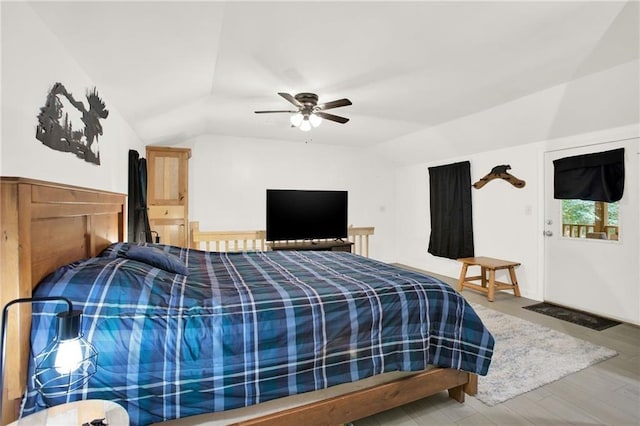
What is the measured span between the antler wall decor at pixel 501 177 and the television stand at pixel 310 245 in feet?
7.45

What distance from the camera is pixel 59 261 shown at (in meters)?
1.49

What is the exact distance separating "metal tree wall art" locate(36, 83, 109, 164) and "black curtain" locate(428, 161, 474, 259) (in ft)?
15.9

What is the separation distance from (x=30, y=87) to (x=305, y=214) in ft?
12.4

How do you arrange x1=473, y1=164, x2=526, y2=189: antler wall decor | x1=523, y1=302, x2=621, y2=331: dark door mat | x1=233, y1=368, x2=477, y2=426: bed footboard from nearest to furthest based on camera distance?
x1=233, y1=368, x2=477, y2=426: bed footboard < x1=523, y1=302, x2=621, y2=331: dark door mat < x1=473, y1=164, x2=526, y2=189: antler wall decor

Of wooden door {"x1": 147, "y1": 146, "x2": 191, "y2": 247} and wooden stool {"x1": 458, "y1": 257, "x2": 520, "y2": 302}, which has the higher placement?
wooden door {"x1": 147, "y1": 146, "x2": 191, "y2": 247}

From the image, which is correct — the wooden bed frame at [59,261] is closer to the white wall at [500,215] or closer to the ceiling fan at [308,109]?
the ceiling fan at [308,109]

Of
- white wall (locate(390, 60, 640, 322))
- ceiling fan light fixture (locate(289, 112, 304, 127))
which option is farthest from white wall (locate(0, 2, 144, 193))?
white wall (locate(390, 60, 640, 322))

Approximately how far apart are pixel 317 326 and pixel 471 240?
4.24 meters

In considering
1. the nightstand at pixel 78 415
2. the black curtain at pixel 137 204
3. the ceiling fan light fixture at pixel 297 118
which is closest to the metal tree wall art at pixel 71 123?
the black curtain at pixel 137 204

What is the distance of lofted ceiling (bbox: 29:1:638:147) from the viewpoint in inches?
71.0

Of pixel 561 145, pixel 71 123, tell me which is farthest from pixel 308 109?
pixel 561 145

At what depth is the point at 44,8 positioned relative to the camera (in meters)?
1.46

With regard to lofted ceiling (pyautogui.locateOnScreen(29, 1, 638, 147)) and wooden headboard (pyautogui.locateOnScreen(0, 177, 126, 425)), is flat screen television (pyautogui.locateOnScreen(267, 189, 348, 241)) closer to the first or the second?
lofted ceiling (pyautogui.locateOnScreen(29, 1, 638, 147))

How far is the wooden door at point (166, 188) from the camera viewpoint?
423cm
